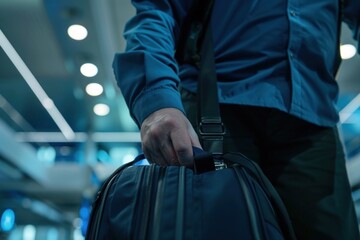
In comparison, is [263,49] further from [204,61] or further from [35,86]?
[35,86]

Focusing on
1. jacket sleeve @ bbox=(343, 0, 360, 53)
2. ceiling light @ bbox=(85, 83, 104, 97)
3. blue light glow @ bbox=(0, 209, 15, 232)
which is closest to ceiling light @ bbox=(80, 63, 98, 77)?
ceiling light @ bbox=(85, 83, 104, 97)

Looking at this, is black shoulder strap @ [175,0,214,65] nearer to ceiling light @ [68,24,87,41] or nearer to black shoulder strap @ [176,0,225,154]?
black shoulder strap @ [176,0,225,154]

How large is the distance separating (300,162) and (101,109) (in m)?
5.73

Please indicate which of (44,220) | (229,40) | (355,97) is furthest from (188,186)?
(44,220)

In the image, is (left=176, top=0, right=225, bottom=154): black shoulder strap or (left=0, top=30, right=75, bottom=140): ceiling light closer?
(left=176, top=0, right=225, bottom=154): black shoulder strap

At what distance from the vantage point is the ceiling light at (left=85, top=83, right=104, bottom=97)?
5289mm

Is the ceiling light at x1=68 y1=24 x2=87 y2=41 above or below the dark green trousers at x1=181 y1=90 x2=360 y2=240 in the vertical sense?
above

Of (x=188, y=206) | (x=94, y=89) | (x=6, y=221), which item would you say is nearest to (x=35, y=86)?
(x=94, y=89)

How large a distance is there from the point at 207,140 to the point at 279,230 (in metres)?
0.19

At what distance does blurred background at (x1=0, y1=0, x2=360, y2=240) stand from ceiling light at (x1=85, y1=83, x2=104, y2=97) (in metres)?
0.01

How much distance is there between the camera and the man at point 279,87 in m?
0.74

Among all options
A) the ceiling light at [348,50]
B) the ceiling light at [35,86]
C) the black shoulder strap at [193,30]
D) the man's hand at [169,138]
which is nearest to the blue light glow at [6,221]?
the ceiling light at [35,86]

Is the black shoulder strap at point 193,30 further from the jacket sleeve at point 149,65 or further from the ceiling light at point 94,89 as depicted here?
the ceiling light at point 94,89

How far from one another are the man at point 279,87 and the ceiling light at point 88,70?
4.04 m
